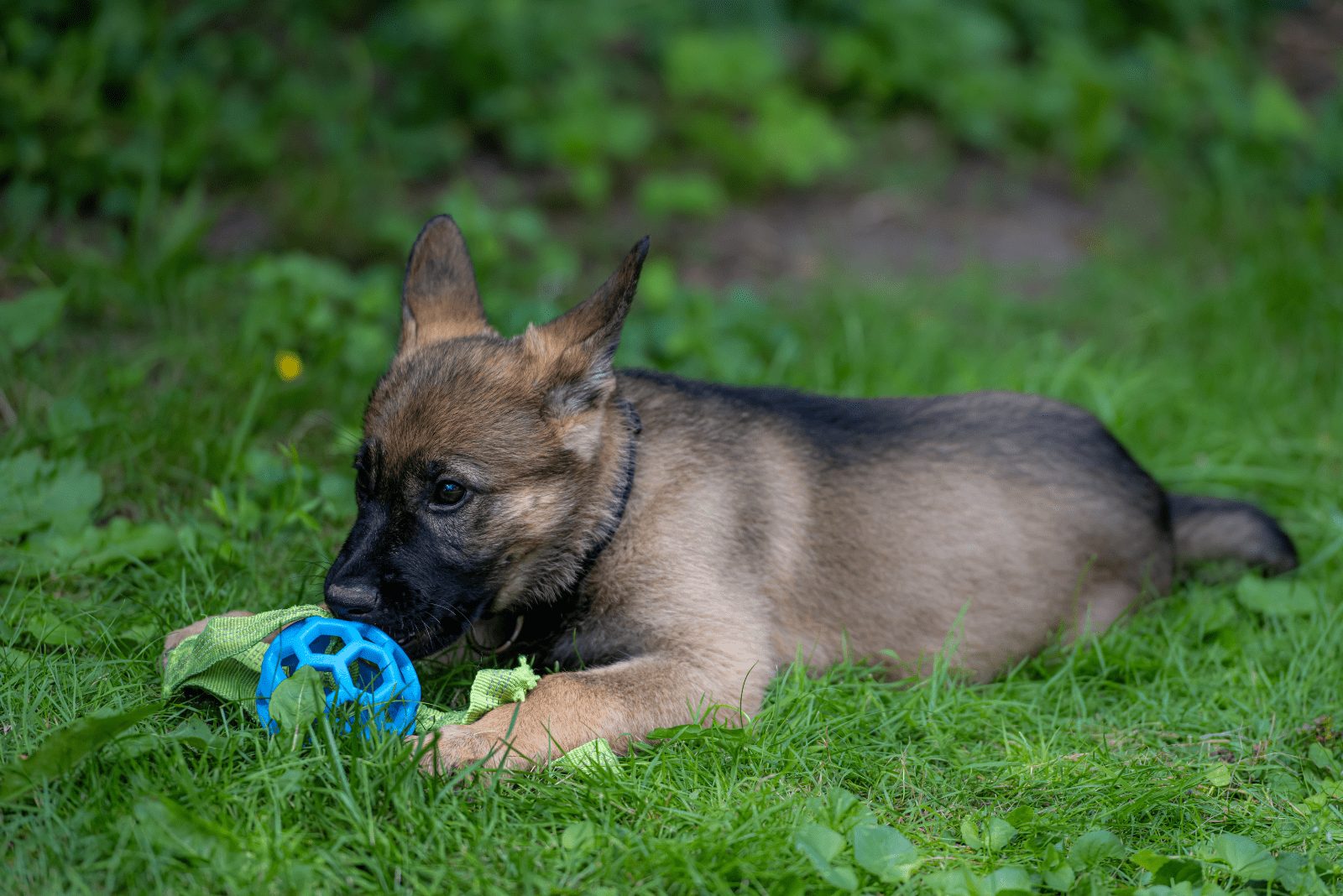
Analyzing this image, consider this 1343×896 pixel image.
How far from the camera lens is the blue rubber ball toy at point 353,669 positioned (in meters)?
2.91

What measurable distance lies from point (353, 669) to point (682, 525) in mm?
1023

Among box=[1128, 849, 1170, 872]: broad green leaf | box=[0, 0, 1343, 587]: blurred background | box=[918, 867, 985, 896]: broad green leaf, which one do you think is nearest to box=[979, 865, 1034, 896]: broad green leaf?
box=[918, 867, 985, 896]: broad green leaf

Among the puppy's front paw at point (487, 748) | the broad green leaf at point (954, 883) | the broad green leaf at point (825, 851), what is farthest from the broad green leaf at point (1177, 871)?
the puppy's front paw at point (487, 748)

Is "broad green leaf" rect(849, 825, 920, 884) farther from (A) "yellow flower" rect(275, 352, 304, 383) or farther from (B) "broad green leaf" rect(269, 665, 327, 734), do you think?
(A) "yellow flower" rect(275, 352, 304, 383)

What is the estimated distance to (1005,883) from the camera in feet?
8.80

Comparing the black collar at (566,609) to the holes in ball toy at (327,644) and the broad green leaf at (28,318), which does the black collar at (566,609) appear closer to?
the holes in ball toy at (327,644)

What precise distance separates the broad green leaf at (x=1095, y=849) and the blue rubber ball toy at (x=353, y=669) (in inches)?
63.9

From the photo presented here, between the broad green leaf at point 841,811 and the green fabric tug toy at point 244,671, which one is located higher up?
the green fabric tug toy at point 244,671

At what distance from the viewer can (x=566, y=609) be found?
3.53 metres

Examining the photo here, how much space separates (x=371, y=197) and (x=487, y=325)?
2505 millimetres

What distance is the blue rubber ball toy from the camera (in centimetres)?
291

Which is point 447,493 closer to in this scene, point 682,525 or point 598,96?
point 682,525

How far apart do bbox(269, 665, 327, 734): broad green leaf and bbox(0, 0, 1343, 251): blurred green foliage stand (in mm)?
3410

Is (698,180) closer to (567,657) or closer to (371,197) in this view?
(371,197)
